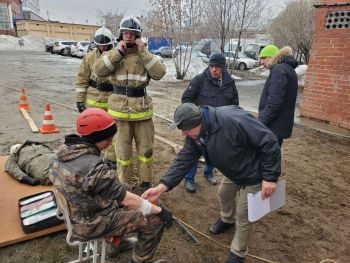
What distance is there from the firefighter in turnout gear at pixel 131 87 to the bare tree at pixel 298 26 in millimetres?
14774

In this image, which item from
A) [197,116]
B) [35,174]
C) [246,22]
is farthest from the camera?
[246,22]

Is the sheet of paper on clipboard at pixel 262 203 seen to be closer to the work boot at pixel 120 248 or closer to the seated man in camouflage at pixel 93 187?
the seated man in camouflage at pixel 93 187

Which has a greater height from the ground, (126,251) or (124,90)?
(124,90)

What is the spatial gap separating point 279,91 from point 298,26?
14880mm

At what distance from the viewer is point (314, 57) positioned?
25.5 feet

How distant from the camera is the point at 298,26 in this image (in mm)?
16484

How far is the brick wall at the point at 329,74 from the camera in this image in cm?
710

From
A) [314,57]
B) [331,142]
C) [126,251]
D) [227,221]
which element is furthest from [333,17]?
[126,251]

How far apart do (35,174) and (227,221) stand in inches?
97.1

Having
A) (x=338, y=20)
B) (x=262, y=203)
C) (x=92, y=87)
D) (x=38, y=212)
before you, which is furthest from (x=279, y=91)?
(x=338, y=20)

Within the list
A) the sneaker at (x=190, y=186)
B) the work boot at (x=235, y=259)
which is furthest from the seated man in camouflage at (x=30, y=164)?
the work boot at (x=235, y=259)

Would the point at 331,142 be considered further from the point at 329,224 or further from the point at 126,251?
the point at 126,251

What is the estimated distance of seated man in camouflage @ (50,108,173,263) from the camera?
2.11 metres

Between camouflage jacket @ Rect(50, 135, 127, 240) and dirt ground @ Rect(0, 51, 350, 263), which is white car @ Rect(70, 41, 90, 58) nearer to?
dirt ground @ Rect(0, 51, 350, 263)
